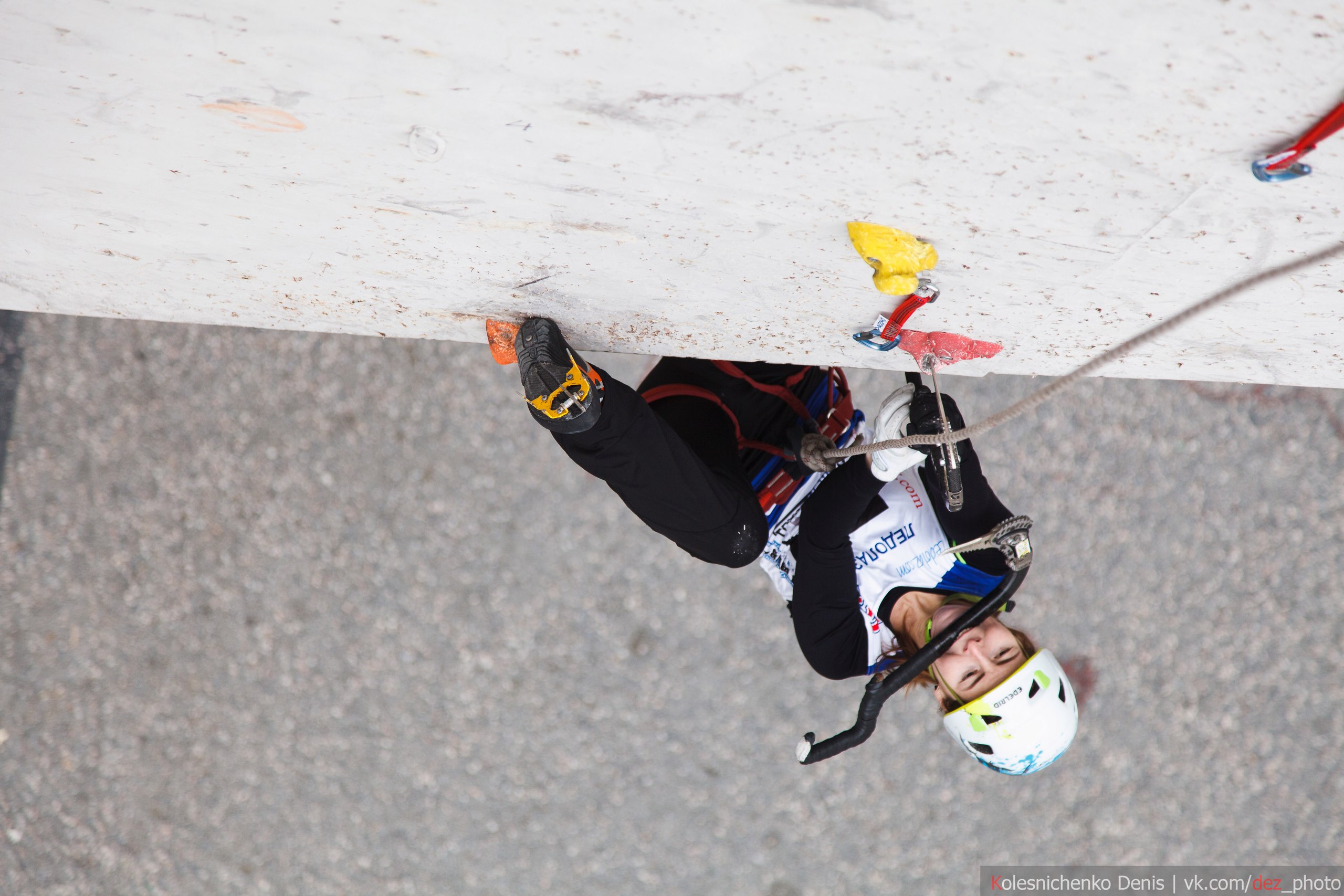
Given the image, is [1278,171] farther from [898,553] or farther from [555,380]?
[898,553]

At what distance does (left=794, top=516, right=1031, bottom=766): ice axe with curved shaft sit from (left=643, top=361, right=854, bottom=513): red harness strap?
0.39m

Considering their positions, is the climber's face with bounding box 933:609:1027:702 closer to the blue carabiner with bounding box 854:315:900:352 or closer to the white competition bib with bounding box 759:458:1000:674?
the white competition bib with bounding box 759:458:1000:674

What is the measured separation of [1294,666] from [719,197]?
2.97 meters

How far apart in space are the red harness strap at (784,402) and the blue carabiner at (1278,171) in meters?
1.00

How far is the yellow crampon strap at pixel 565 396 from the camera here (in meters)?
1.35

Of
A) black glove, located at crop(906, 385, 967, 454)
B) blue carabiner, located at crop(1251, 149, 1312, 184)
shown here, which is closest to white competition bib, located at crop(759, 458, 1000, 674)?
black glove, located at crop(906, 385, 967, 454)

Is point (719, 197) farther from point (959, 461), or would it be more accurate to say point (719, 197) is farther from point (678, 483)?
point (959, 461)

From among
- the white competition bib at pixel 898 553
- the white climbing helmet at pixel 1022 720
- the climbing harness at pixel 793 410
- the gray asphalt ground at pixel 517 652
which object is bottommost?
the gray asphalt ground at pixel 517 652

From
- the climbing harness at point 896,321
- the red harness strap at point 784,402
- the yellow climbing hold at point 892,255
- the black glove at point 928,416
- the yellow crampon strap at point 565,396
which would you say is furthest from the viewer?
the red harness strap at point 784,402

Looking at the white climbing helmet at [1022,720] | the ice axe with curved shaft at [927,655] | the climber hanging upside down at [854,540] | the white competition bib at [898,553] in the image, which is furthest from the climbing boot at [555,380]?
the white climbing helmet at [1022,720]

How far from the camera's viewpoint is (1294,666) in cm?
287

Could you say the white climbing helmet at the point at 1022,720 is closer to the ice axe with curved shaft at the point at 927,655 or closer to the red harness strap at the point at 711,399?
the ice axe with curved shaft at the point at 927,655

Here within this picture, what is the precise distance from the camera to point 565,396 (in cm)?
137

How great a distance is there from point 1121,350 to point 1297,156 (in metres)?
0.27
